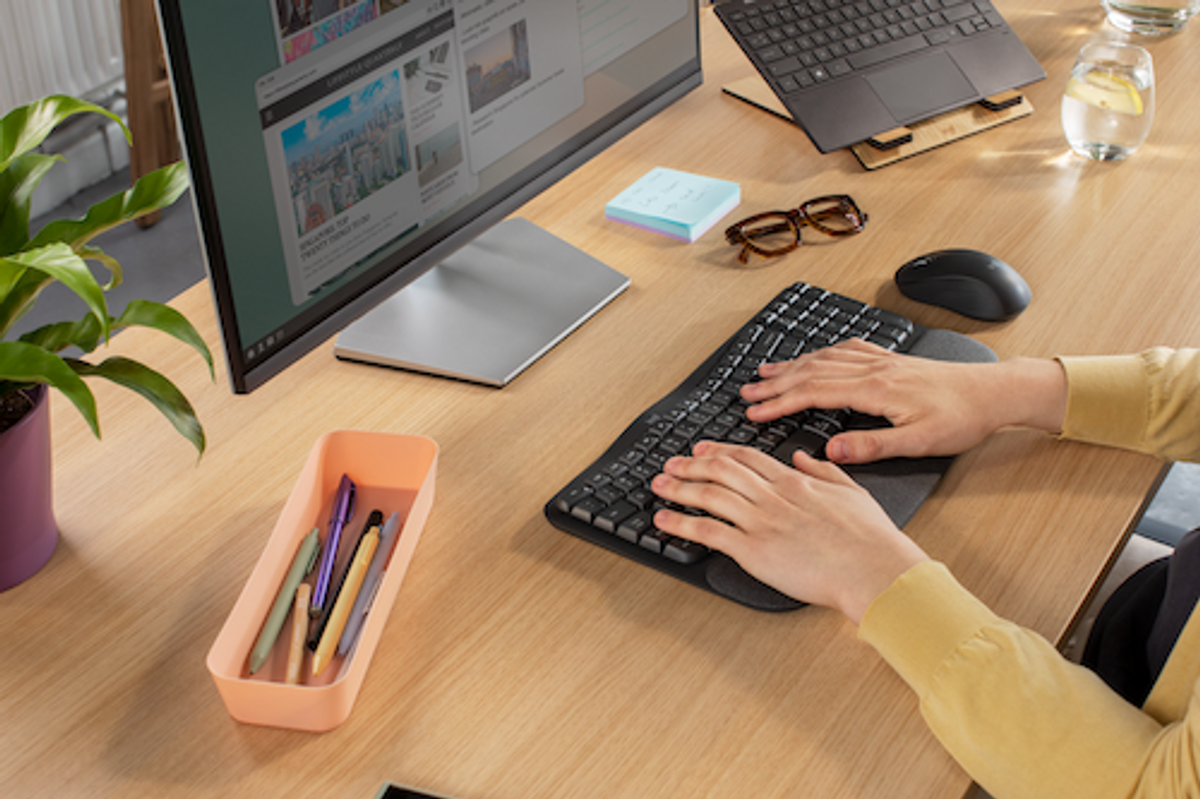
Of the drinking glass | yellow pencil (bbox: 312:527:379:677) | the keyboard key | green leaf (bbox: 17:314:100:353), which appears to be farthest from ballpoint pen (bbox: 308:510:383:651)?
the drinking glass

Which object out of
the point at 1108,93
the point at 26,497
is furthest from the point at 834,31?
the point at 26,497

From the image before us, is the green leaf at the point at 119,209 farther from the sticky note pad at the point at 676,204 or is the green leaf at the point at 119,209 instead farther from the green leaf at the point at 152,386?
the sticky note pad at the point at 676,204

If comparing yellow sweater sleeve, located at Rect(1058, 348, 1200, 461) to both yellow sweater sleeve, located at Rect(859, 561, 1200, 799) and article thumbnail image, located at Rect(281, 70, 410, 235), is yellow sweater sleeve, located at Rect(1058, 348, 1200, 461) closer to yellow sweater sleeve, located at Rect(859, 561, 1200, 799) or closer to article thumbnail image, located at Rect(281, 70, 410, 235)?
yellow sweater sleeve, located at Rect(859, 561, 1200, 799)

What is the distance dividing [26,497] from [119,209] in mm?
211

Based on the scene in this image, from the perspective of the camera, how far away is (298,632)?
688 mm

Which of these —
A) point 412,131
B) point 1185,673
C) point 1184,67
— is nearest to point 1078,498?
point 1185,673

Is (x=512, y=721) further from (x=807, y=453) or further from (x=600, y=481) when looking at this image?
(x=807, y=453)

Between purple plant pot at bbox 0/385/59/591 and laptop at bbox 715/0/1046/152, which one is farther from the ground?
laptop at bbox 715/0/1046/152

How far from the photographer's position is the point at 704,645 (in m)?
0.68

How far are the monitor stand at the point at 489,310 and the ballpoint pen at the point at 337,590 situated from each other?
0.62 ft

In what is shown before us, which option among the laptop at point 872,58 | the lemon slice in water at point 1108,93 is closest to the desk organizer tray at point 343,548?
the laptop at point 872,58

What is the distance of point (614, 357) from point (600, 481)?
20 centimetres

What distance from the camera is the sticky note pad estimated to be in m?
1.11

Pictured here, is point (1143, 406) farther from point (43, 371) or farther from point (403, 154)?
point (43, 371)
